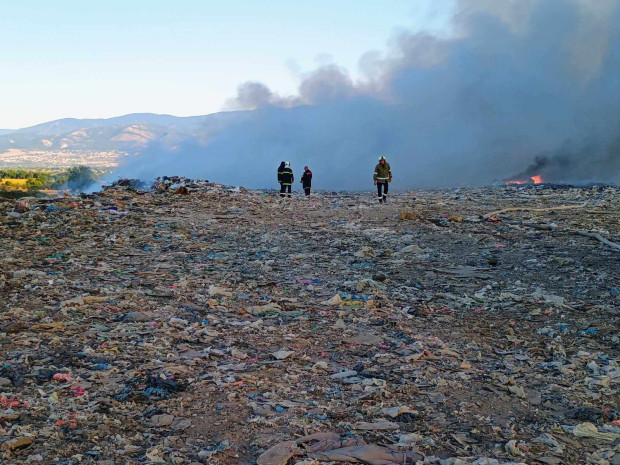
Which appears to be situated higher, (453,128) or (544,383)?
(453,128)

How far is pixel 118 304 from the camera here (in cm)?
512

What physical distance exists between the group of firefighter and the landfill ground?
5.55 m

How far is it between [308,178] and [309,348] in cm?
1257

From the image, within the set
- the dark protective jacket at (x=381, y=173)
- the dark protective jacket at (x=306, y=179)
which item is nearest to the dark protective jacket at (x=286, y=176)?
the dark protective jacket at (x=306, y=179)

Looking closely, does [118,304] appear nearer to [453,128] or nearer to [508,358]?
[508,358]

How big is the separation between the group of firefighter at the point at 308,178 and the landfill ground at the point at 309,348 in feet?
18.2

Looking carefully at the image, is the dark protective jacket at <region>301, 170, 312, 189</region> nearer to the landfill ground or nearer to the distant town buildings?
the landfill ground

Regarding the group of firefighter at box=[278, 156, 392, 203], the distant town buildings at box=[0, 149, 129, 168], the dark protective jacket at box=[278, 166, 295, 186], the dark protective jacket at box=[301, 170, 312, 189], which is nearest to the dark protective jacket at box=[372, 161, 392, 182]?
the group of firefighter at box=[278, 156, 392, 203]

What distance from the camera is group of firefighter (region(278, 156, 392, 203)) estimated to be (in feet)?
46.9

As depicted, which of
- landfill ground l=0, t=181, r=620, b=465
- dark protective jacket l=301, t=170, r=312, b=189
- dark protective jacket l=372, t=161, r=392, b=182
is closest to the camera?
landfill ground l=0, t=181, r=620, b=465

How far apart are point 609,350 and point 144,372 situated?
340cm

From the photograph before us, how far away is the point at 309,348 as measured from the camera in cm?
421

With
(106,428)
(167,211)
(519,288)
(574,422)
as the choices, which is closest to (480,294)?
(519,288)

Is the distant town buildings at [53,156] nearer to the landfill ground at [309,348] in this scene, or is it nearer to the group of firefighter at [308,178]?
the group of firefighter at [308,178]
